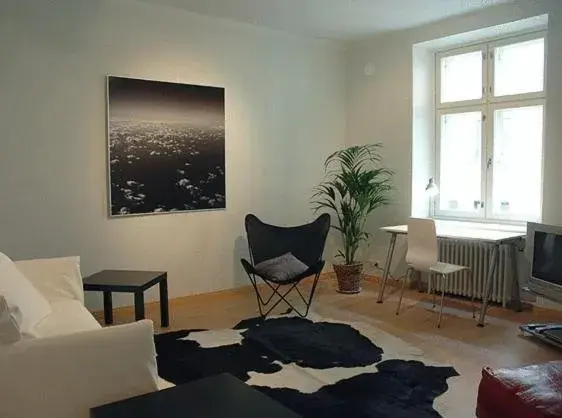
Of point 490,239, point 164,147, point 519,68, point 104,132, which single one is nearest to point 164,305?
point 164,147

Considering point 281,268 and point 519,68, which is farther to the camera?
point 519,68

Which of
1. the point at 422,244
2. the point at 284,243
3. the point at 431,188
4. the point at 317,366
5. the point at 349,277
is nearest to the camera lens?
the point at 317,366

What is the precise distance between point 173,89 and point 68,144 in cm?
108

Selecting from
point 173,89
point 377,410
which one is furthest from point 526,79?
point 377,410

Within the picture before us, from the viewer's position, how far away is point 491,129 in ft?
17.1

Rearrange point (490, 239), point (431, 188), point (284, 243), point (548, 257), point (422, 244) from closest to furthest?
1. point (548, 257)
2. point (490, 239)
3. point (422, 244)
4. point (284, 243)
5. point (431, 188)

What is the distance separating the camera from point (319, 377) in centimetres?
323

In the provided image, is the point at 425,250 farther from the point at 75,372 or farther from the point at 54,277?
the point at 75,372

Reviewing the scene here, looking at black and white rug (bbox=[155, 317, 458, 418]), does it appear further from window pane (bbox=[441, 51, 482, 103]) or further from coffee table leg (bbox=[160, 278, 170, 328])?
window pane (bbox=[441, 51, 482, 103])

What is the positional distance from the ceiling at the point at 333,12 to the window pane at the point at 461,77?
0.58m

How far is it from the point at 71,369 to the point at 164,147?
10.5 ft

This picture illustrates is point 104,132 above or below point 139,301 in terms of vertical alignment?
above

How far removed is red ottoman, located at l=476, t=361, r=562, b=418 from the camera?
2218mm

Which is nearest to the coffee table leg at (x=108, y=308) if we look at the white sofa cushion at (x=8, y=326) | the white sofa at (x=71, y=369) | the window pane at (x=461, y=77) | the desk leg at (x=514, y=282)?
the white sofa at (x=71, y=369)
